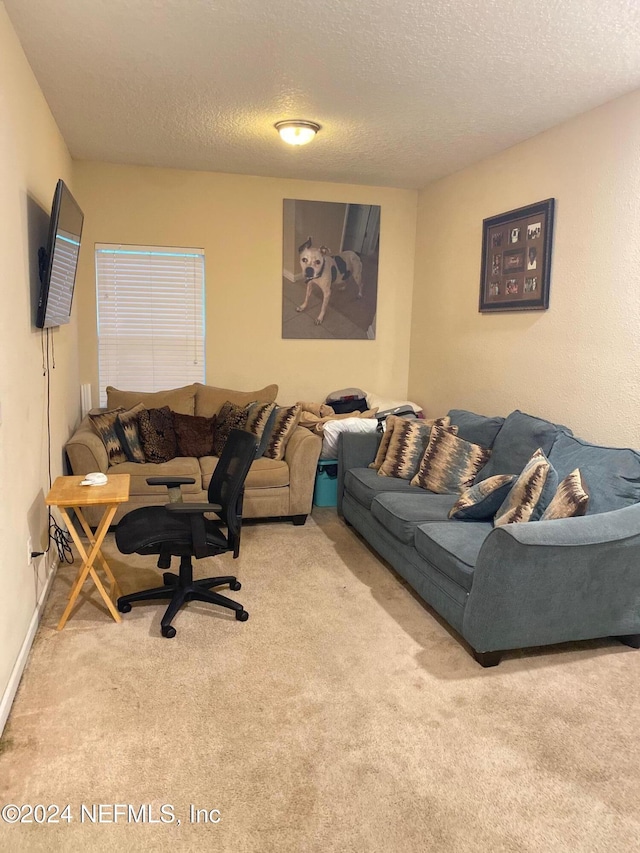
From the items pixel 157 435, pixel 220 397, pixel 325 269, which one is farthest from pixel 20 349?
pixel 325 269

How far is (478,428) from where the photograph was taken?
3.96 metres

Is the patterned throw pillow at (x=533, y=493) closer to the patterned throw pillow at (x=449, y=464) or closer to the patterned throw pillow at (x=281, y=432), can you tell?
the patterned throw pillow at (x=449, y=464)

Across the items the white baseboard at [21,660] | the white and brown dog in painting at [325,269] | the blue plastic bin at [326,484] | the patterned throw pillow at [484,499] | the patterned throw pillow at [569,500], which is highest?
the white and brown dog in painting at [325,269]

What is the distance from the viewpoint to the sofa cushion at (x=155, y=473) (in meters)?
4.06

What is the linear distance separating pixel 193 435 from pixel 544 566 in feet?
9.19

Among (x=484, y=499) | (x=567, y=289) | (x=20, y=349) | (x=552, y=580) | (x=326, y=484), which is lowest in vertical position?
(x=326, y=484)

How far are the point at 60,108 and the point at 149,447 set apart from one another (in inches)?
86.7

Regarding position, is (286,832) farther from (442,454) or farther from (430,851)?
(442,454)

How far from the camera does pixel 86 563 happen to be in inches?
114

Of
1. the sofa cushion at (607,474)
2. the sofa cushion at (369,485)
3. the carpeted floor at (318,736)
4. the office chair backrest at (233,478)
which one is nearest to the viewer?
the carpeted floor at (318,736)

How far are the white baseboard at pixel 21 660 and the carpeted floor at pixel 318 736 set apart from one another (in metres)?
0.04

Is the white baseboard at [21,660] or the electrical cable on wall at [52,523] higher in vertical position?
the electrical cable on wall at [52,523]

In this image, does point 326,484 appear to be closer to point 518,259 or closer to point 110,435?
point 110,435

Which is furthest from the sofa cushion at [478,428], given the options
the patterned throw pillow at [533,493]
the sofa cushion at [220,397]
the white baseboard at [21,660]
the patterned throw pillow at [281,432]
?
the white baseboard at [21,660]
